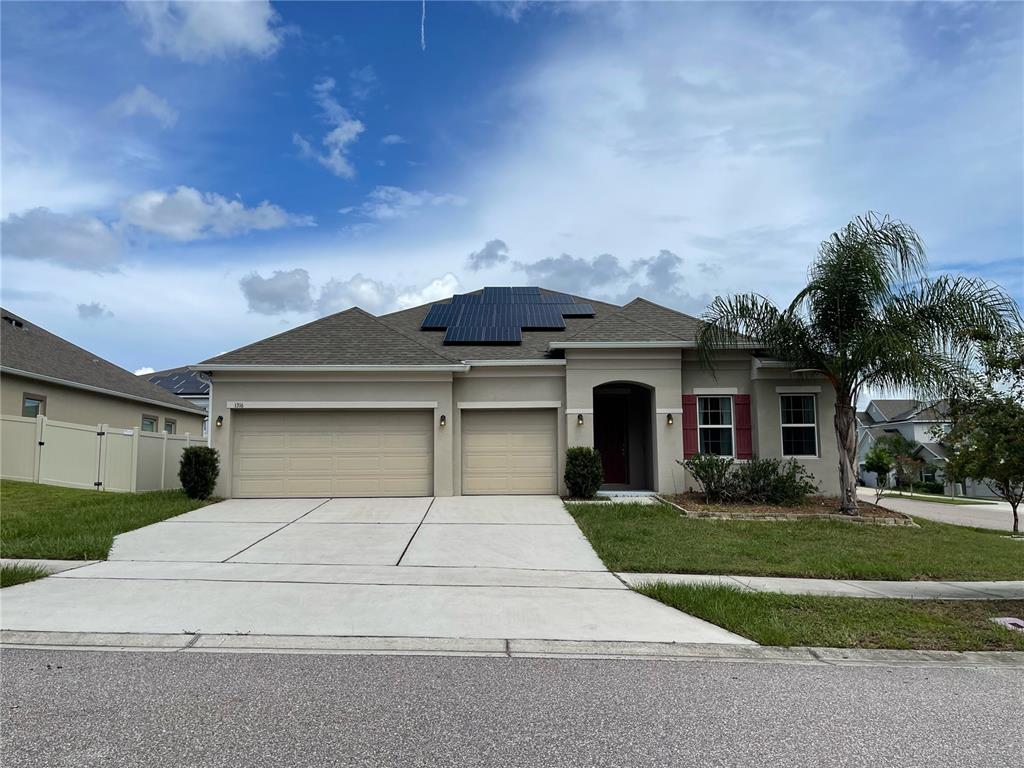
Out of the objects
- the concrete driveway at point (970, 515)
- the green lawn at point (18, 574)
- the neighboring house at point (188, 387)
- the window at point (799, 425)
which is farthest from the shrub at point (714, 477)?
the neighboring house at point (188, 387)

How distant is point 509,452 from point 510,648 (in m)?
10.9

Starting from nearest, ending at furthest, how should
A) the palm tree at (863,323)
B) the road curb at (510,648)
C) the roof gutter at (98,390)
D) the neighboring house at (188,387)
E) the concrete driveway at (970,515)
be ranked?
the road curb at (510,648) < the palm tree at (863,323) < the roof gutter at (98,390) < the concrete driveway at (970,515) < the neighboring house at (188,387)

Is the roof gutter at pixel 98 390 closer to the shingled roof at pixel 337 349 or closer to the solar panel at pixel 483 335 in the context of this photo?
the shingled roof at pixel 337 349

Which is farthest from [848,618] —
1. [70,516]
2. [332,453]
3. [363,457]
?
[70,516]

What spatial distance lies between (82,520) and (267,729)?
963 cm

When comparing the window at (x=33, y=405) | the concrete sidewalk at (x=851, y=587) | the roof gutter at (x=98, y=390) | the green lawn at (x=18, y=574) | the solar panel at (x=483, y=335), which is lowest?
the concrete sidewalk at (x=851, y=587)

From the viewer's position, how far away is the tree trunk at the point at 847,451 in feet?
45.5

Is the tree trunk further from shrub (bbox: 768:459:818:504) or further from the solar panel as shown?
the solar panel

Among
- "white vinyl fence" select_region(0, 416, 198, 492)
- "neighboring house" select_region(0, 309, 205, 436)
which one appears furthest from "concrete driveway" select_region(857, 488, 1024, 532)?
"neighboring house" select_region(0, 309, 205, 436)

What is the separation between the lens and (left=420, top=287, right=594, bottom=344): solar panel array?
1800 cm

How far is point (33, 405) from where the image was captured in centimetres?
1853

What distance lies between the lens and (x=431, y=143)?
16031mm

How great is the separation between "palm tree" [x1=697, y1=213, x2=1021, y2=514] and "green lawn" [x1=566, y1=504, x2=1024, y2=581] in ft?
7.62

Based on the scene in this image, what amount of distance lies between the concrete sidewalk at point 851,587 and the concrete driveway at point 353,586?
2.99ft
